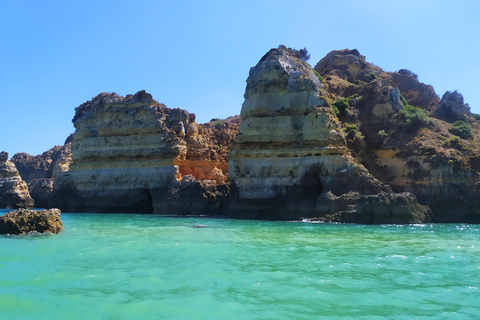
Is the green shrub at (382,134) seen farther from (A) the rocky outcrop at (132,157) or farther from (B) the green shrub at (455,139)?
(A) the rocky outcrop at (132,157)

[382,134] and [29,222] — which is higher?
[382,134]

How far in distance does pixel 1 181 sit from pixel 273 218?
26.5 metres

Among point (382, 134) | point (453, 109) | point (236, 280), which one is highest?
point (453, 109)

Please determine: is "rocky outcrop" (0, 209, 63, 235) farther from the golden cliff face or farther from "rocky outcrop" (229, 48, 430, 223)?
the golden cliff face

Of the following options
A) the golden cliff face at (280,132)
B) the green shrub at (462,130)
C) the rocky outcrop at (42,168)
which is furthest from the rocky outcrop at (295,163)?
the rocky outcrop at (42,168)

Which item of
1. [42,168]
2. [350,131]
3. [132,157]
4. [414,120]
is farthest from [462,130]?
[42,168]

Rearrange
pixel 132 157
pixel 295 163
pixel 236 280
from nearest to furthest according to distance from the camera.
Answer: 1. pixel 236 280
2. pixel 295 163
3. pixel 132 157

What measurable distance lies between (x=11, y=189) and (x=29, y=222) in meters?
24.9

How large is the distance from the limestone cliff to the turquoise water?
11992 millimetres

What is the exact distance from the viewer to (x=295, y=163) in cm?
2423

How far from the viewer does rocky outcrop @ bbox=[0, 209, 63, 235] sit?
535 inches

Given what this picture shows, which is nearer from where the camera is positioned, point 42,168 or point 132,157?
point 132,157

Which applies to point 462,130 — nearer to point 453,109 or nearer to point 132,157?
point 453,109

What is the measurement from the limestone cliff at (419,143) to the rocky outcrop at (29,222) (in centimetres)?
1852
